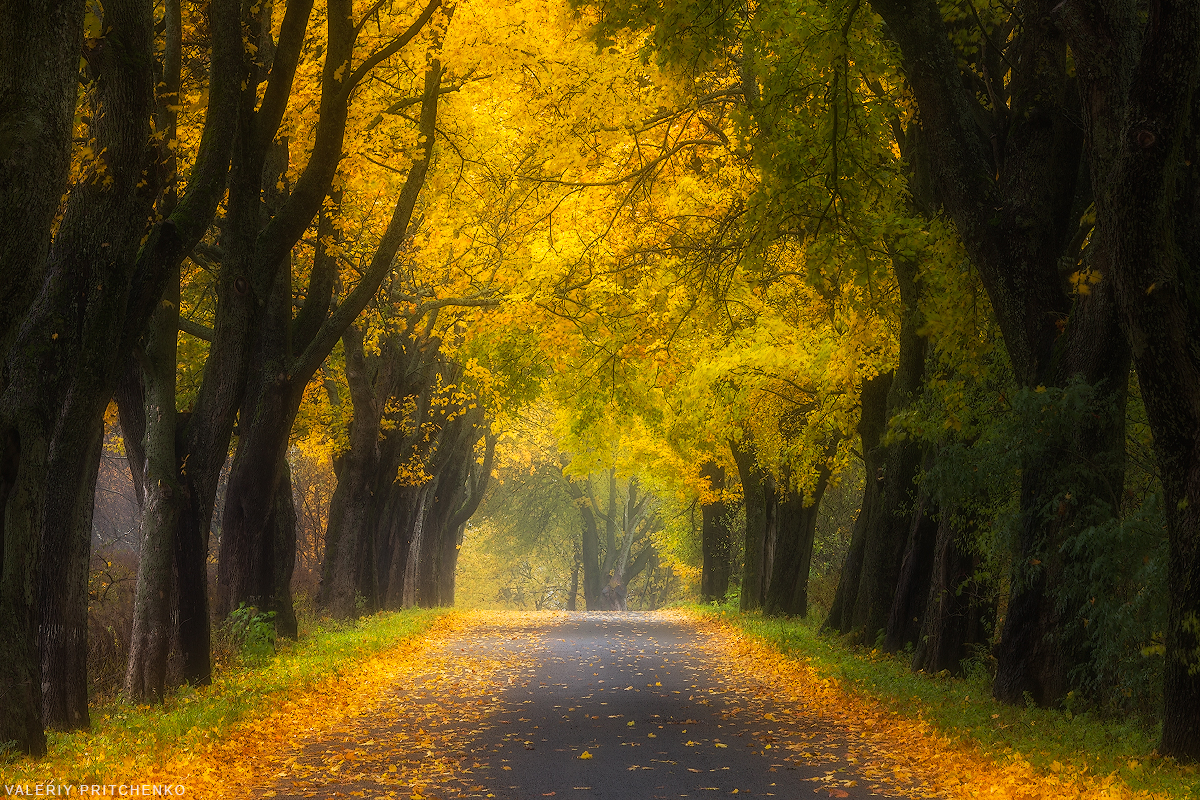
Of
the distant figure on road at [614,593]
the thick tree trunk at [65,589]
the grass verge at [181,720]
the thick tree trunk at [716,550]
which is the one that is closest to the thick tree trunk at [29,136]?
the grass verge at [181,720]

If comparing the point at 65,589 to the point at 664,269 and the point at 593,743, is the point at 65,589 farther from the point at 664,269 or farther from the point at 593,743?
the point at 664,269

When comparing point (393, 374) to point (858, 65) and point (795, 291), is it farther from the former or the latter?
point (858, 65)

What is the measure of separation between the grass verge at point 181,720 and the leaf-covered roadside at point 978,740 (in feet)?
18.1

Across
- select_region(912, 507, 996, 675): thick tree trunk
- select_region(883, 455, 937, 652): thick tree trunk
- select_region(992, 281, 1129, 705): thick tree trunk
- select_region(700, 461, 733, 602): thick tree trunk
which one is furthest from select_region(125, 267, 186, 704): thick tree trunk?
select_region(700, 461, 733, 602): thick tree trunk

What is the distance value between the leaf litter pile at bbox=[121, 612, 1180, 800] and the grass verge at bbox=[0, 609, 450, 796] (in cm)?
20

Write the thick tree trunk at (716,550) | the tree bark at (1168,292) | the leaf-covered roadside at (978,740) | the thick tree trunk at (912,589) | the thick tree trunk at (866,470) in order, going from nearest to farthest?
the leaf-covered roadside at (978,740) → the tree bark at (1168,292) → the thick tree trunk at (912,589) → the thick tree trunk at (866,470) → the thick tree trunk at (716,550)

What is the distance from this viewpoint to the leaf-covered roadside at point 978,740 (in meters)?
7.36

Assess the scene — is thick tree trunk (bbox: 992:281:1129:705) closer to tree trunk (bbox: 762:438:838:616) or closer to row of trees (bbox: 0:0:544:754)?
row of trees (bbox: 0:0:544:754)

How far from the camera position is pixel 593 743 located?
10109 mm

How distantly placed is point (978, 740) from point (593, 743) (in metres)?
3.32

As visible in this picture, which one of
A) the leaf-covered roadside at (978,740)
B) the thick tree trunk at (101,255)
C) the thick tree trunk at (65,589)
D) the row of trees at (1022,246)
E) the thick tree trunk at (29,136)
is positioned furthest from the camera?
the thick tree trunk at (65,589)

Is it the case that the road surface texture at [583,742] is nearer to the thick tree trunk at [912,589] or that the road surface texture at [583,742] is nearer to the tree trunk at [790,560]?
the thick tree trunk at [912,589]

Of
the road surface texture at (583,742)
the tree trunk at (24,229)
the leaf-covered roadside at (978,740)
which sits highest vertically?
the tree trunk at (24,229)

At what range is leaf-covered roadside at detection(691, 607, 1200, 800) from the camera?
7355 mm
